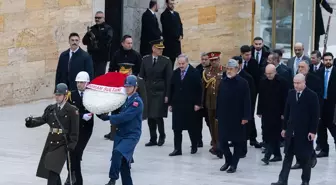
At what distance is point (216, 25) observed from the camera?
79.8ft

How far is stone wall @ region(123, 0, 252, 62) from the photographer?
79.4ft

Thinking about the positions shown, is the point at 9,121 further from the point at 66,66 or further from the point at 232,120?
the point at 232,120

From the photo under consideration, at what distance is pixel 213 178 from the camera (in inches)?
561

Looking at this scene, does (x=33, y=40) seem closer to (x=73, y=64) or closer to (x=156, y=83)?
(x=73, y=64)

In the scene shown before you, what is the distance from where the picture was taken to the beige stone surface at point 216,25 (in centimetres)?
2422

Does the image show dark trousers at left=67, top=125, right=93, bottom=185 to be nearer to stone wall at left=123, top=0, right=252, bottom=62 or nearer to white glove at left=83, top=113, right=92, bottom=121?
white glove at left=83, top=113, right=92, bottom=121

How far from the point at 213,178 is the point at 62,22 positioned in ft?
25.9

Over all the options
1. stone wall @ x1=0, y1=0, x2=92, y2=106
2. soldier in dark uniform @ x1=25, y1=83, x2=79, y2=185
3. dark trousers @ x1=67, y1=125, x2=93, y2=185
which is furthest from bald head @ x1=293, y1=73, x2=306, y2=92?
stone wall @ x1=0, y1=0, x2=92, y2=106

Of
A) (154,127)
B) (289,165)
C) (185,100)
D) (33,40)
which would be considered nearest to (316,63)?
(185,100)

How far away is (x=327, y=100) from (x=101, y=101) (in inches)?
190

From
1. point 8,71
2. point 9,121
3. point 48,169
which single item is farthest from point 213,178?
point 8,71

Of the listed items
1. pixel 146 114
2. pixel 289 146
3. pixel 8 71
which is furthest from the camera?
pixel 8 71

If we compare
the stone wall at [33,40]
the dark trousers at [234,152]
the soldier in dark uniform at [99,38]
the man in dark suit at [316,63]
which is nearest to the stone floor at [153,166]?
the dark trousers at [234,152]

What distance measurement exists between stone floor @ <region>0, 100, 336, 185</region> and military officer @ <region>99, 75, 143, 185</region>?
3.02ft
